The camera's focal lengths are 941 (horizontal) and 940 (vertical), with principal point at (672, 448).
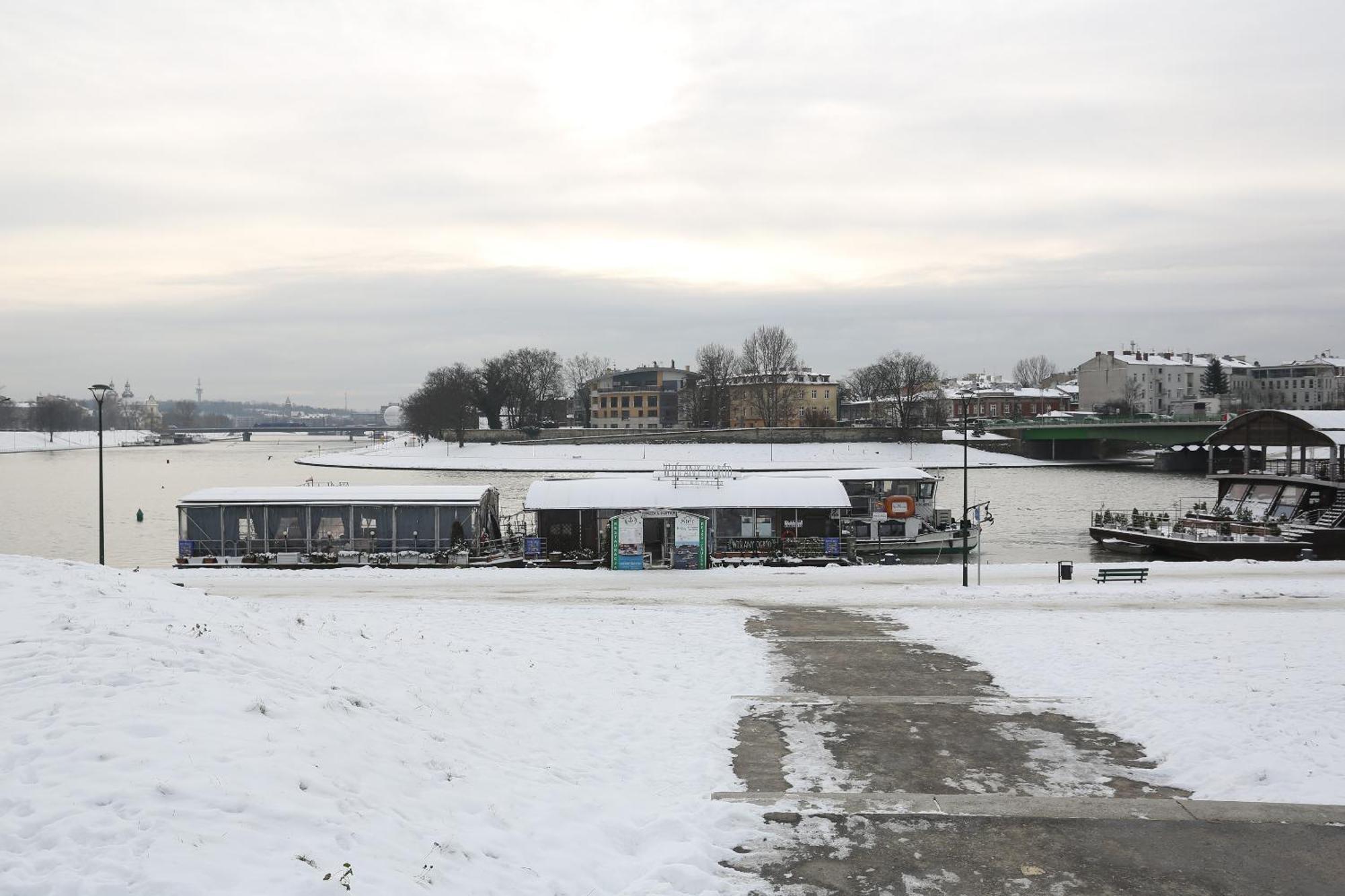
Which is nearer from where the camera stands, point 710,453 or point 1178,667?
point 1178,667

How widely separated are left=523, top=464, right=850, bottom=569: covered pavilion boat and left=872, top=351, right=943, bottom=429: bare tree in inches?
3687

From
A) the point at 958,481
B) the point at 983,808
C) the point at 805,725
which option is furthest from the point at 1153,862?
the point at 958,481

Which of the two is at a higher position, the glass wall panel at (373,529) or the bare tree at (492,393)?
the bare tree at (492,393)

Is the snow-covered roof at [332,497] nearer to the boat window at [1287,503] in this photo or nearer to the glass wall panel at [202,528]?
the glass wall panel at [202,528]

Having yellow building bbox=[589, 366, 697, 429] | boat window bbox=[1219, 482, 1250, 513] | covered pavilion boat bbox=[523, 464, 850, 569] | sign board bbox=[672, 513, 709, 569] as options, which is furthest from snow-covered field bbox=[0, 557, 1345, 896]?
yellow building bbox=[589, 366, 697, 429]

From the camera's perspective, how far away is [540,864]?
9.21 metres

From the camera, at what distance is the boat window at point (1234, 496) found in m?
54.7

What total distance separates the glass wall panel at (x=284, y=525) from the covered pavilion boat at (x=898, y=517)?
79.8 feet

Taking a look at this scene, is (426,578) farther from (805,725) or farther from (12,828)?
(12,828)

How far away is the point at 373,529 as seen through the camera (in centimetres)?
4069

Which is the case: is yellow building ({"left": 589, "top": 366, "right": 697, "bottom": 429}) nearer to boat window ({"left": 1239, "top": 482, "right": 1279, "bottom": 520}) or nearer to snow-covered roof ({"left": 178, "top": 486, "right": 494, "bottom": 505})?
boat window ({"left": 1239, "top": 482, "right": 1279, "bottom": 520})

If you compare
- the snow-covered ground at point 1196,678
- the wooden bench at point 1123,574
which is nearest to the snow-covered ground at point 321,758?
the snow-covered ground at point 1196,678

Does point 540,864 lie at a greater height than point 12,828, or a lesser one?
lesser

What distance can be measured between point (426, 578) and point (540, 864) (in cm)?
2522
